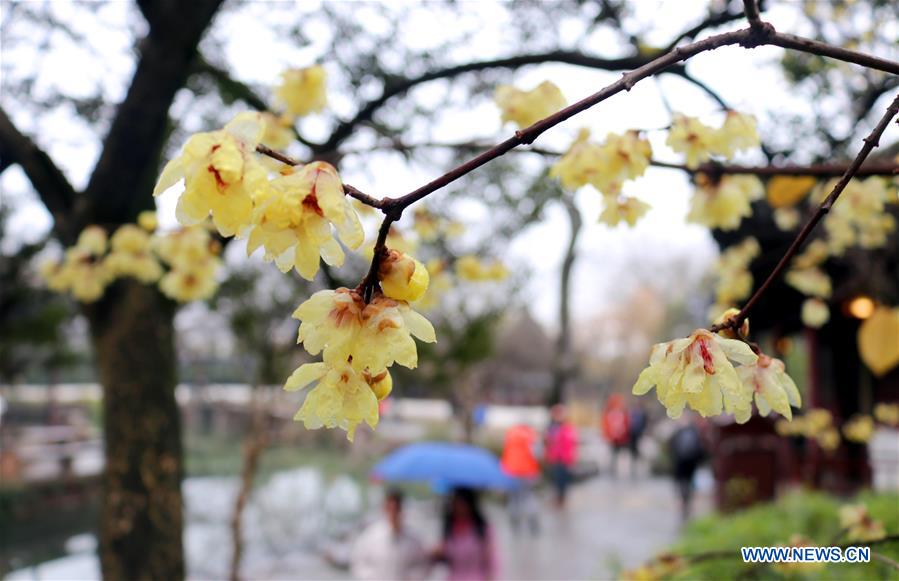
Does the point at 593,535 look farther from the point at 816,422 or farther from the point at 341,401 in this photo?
the point at 341,401

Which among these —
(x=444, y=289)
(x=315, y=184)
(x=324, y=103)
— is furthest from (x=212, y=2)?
(x=315, y=184)

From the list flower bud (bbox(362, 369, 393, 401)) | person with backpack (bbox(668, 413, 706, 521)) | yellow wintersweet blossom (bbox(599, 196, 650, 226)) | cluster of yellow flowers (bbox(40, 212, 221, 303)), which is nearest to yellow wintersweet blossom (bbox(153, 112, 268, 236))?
flower bud (bbox(362, 369, 393, 401))

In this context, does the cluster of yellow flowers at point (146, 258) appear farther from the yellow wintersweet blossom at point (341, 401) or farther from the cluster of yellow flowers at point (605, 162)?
the yellow wintersweet blossom at point (341, 401)

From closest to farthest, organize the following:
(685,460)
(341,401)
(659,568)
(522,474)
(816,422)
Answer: (341,401)
(659,568)
(816,422)
(522,474)
(685,460)

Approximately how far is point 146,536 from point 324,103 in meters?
1.80

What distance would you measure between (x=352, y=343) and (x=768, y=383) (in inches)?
23.0

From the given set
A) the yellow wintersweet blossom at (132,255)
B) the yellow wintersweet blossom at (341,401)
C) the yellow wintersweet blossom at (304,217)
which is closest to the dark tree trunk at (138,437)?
the yellow wintersweet blossom at (132,255)

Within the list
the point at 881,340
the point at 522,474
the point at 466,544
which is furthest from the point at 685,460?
the point at 881,340

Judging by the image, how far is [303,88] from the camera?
7.24 ft

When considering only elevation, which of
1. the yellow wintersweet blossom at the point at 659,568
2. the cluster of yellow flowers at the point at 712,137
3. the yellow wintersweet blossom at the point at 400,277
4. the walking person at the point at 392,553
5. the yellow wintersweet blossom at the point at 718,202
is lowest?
A: the walking person at the point at 392,553

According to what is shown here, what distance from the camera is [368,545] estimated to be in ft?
14.3

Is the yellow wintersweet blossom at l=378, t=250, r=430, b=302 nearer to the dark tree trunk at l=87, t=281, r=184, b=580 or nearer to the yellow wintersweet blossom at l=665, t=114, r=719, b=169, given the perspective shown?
the yellow wintersweet blossom at l=665, t=114, r=719, b=169

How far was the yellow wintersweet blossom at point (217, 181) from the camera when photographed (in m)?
0.82

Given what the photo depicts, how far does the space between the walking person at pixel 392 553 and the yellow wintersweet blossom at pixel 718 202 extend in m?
2.97
